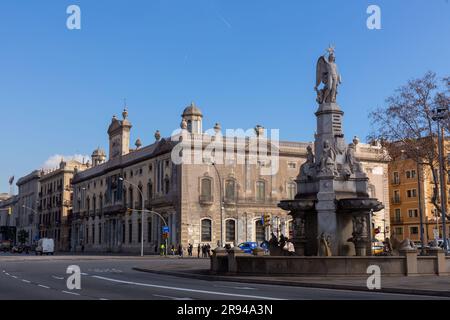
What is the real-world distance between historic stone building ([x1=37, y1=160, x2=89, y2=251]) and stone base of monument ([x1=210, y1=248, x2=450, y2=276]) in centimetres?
7806

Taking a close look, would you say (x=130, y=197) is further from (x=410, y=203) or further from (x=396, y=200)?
(x=410, y=203)

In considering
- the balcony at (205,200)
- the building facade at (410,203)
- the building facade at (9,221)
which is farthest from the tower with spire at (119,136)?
the building facade at (9,221)

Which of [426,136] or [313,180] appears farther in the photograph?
[426,136]

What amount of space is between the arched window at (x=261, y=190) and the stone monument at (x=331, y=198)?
39.5m

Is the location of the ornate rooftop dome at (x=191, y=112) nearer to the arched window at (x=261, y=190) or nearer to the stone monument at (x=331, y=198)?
the arched window at (x=261, y=190)

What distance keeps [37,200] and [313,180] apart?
10112cm

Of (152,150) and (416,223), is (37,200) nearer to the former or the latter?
(152,150)

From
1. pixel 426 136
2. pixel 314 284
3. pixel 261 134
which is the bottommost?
pixel 314 284

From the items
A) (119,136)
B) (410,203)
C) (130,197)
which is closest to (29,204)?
(119,136)

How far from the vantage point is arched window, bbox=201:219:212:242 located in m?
62.3

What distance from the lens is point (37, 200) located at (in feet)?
385
